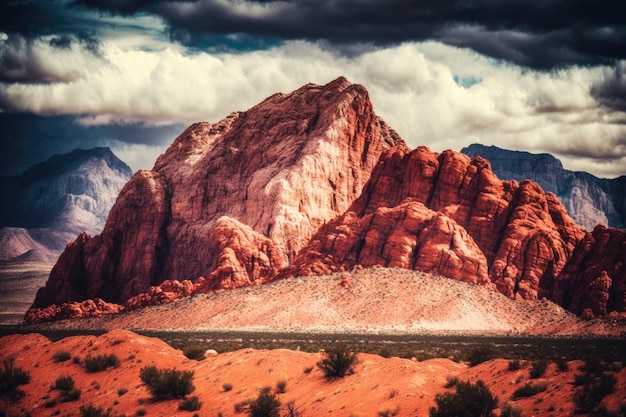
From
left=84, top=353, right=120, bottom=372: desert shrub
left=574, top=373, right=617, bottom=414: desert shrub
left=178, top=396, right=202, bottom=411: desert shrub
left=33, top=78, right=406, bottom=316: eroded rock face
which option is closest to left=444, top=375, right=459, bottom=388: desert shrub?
left=574, top=373, right=617, bottom=414: desert shrub

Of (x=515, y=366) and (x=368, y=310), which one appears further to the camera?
(x=368, y=310)

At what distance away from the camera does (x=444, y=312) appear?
378ft

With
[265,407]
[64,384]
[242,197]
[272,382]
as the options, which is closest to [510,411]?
[265,407]

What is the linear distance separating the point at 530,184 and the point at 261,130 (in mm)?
72976

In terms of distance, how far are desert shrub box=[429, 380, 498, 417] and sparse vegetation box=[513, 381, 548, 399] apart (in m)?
1.50

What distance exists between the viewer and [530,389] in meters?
35.3

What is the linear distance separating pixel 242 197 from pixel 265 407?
480 ft

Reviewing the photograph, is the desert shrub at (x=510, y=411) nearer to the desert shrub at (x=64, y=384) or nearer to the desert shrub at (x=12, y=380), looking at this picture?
the desert shrub at (x=64, y=384)

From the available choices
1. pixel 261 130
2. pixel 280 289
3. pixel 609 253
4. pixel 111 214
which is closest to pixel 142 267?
pixel 111 214

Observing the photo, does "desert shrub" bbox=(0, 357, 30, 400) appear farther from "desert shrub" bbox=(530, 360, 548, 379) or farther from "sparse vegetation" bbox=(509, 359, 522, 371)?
"desert shrub" bbox=(530, 360, 548, 379)

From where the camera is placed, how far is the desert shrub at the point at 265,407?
38531 mm

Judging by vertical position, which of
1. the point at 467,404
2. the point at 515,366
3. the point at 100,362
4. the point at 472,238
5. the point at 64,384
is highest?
the point at 515,366

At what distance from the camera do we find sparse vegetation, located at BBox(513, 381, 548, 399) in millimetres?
35281

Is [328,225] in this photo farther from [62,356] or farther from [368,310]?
[62,356]
